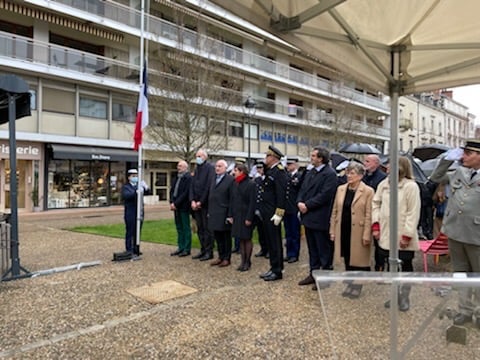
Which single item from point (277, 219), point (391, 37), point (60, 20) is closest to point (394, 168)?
point (391, 37)

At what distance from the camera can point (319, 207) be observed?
18.9 ft

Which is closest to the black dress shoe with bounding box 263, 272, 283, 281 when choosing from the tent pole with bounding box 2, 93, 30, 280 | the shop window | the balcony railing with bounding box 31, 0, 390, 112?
the tent pole with bounding box 2, 93, 30, 280

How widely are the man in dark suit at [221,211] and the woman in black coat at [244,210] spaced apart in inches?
10.6

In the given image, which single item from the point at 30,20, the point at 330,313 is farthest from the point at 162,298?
the point at 30,20

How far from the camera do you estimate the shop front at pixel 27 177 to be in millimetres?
19938

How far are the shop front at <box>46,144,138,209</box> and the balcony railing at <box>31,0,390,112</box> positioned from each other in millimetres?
7285

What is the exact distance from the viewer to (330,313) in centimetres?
254

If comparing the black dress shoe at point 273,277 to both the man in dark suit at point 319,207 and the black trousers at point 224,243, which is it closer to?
the man in dark suit at point 319,207

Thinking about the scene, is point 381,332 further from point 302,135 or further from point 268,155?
point 302,135

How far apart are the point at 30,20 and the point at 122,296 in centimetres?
2054

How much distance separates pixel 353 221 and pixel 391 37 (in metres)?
2.51

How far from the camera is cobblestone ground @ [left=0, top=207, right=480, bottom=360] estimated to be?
8.25 feet

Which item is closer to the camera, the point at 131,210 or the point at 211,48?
the point at 131,210

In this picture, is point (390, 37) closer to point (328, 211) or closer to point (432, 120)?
point (328, 211)
